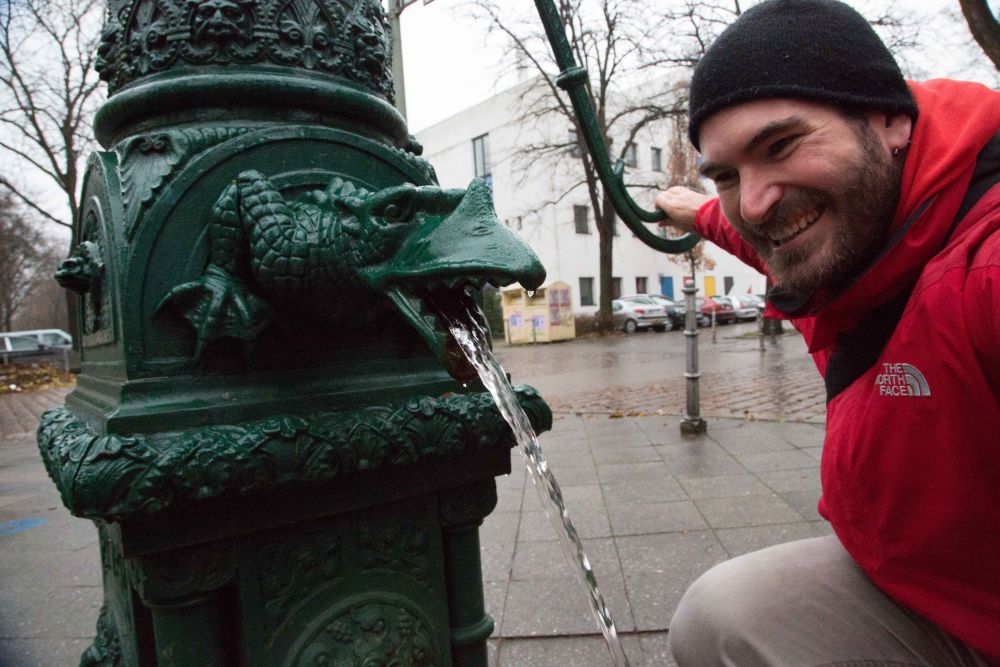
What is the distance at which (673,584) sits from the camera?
2.55m

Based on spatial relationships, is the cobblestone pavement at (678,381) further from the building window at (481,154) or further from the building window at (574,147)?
the building window at (481,154)

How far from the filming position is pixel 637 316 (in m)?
23.5

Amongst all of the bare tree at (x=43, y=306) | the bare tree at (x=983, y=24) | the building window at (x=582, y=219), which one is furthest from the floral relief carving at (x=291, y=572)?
the bare tree at (x=43, y=306)

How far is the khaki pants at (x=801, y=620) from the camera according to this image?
1305 mm

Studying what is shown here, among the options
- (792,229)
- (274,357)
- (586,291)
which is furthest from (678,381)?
(586,291)

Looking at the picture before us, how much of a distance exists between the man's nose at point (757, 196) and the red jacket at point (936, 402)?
0.22 metres

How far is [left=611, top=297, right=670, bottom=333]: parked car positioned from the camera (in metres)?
23.5

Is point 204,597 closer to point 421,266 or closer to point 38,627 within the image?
point 421,266

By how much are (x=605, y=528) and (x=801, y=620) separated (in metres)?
1.80

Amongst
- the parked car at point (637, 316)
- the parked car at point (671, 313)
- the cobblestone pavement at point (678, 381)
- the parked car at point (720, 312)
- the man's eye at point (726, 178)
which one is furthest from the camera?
the parked car at point (720, 312)

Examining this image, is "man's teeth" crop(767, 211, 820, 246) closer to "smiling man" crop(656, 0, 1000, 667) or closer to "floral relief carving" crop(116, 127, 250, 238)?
"smiling man" crop(656, 0, 1000, 667)

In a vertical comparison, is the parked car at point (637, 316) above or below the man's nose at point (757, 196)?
below

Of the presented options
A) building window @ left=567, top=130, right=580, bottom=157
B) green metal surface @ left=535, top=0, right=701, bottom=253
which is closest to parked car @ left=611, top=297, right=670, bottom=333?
building window @ left=567, top=130, right=580, bottom=157

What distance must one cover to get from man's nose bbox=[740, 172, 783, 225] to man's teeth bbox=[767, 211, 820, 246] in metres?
0.05
